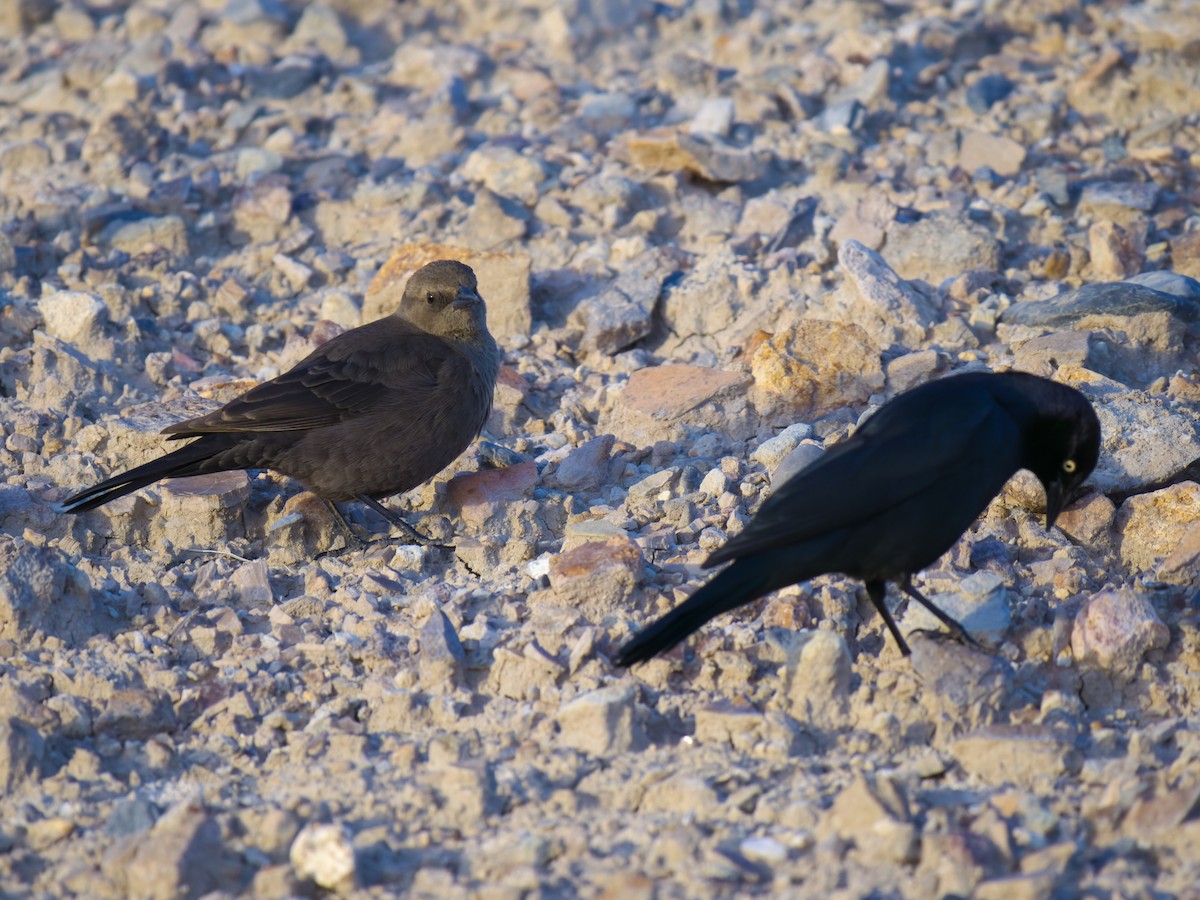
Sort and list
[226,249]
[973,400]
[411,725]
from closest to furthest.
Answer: [411,725] < [973,400] < [226,249]

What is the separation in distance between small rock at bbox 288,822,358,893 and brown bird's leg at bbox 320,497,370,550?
6.98ft

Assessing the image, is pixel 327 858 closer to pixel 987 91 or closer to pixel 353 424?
pixel 353 424

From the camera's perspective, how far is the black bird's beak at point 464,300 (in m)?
6.34

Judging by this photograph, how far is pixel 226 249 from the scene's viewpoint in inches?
309

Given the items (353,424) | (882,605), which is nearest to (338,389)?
(353,424)

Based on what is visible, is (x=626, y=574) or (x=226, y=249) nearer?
(x=626, y=574)

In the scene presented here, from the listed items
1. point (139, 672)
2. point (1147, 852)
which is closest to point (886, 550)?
point (1147, 852)

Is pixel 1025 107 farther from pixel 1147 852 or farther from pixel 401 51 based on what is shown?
pixel 1147 852

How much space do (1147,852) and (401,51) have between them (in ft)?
24.9

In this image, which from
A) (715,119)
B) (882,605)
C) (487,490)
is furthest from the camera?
(715,119)

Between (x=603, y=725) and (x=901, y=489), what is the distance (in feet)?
4.25

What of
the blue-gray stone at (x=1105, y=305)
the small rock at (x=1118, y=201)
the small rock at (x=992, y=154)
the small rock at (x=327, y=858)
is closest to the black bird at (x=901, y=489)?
the small rock at (x=327, y=858)

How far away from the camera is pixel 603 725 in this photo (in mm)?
4262

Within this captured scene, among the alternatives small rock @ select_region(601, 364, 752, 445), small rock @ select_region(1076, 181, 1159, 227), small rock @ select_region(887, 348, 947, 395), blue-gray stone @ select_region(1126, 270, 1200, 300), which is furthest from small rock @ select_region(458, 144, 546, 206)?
blue-gray stone @ select_region(1126, 270, 1200, 300)
